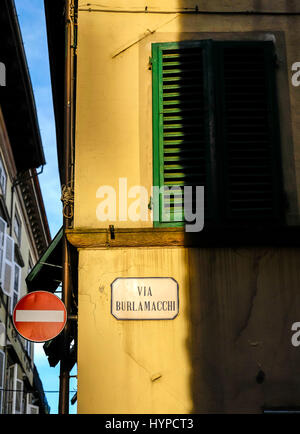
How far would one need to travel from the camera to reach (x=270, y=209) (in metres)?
7.76

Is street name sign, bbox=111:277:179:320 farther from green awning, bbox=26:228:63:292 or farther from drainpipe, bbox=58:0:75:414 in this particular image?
green awning, bbox=26:228:63:292

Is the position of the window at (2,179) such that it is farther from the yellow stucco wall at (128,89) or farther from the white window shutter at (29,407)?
the yellow stucco wall at (128,89)

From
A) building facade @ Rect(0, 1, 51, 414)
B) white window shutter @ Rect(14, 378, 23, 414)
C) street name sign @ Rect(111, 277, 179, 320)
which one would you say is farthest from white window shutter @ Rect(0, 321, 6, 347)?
street name sign @ Rect(111, 277, 179, 320)

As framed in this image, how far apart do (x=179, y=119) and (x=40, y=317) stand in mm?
2495

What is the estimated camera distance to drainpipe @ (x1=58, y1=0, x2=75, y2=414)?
25.5 ft

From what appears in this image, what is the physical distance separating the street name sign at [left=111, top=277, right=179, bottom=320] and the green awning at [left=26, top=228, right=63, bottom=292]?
1549 mm

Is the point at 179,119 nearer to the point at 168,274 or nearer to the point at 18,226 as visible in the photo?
the point at 168,274

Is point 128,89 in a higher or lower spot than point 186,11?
lower

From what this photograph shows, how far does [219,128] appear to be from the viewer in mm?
8023

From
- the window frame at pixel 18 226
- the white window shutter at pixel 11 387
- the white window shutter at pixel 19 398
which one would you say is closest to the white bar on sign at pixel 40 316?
the white window shutter at pixel 11 387

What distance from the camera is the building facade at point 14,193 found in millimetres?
20219

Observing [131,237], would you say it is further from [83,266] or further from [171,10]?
[171,10]

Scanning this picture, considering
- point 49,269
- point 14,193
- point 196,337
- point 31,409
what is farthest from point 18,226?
point 196,337

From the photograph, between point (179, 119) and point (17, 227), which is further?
point (17, 227)
